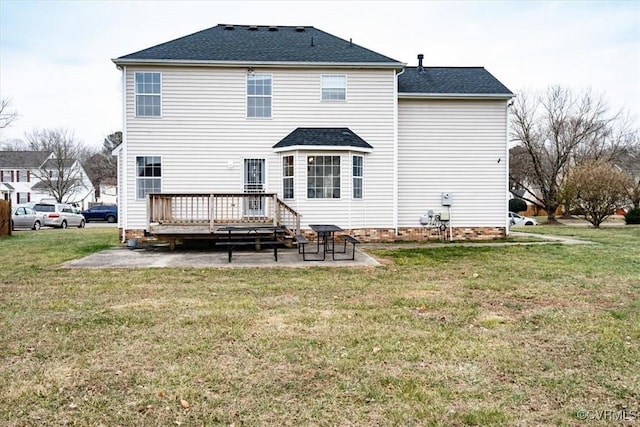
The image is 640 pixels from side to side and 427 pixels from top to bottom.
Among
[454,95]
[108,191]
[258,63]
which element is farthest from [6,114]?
[454,95]

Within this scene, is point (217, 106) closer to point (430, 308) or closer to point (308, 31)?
point (308, 31)

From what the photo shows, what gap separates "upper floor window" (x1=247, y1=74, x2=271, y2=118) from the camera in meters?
14.2

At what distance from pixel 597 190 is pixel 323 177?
1672 cm

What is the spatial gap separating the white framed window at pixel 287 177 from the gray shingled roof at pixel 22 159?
45836 millimetres

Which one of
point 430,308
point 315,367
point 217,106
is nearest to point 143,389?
point 315,367

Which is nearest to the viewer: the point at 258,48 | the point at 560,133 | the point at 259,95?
the point at 259,95

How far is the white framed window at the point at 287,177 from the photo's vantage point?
14.0 metres

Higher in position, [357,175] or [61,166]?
[61,166]

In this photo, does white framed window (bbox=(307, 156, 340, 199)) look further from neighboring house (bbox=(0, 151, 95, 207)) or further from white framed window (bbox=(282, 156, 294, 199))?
neighboring house (bbox=(0, 151, 95, 207))

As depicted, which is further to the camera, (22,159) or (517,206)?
(22,159)

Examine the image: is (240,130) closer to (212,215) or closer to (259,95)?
(259,95)

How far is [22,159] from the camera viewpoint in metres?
51.2

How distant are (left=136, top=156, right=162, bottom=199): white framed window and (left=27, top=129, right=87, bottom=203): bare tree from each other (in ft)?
119

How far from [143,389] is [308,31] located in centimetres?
1541
